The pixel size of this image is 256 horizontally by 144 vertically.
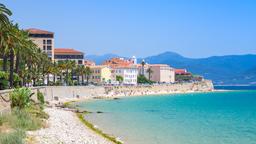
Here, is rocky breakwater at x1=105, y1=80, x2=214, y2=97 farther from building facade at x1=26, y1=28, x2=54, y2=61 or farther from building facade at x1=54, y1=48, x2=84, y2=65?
building facade at x1=26, y1=28, x2=54, y2=61

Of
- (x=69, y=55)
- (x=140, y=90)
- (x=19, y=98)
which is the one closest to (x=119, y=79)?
(x=140, y=90)

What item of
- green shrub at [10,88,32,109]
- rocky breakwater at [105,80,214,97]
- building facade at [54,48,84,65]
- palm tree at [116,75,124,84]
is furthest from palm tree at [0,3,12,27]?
palm tree at [116,75,124,84]

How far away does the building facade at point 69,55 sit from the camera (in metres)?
174

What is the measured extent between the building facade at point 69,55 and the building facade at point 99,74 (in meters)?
6.62

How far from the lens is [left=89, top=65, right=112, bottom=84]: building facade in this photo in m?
179

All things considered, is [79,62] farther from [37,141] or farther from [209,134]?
[37,141]

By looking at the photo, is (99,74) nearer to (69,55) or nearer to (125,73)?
(69,55)

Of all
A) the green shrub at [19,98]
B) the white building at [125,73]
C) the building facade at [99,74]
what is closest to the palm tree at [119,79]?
the white building at [125,73]

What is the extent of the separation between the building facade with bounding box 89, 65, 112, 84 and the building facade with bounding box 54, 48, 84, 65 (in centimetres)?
662

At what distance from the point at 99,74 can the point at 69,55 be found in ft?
44.4

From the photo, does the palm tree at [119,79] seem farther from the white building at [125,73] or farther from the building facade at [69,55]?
the building facade at [69,55]

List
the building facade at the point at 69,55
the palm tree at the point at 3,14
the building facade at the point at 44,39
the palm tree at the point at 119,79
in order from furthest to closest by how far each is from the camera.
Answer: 1. the palm tree at the point at 119,79
2. the building facade at the point at 69,55
3. the building facade at the point at 44,39
4. the palm tree at the point at 3,14

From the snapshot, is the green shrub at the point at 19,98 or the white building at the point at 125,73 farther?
the white building at the point at 125,73

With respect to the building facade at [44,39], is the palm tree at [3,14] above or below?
below
